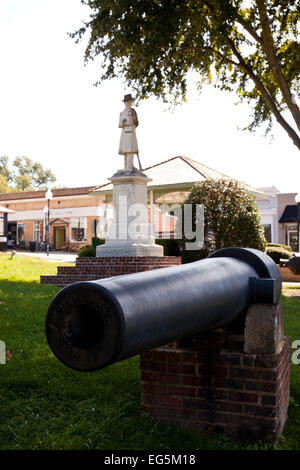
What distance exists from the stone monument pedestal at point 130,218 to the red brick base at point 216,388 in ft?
28.8

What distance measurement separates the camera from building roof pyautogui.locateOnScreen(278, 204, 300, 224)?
33.1m

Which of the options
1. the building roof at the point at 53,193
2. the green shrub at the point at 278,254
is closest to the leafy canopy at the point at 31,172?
the building roof at the point at 53,193

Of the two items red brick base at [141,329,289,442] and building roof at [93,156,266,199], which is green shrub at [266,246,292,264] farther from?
red brick base at [141,329,289,442]

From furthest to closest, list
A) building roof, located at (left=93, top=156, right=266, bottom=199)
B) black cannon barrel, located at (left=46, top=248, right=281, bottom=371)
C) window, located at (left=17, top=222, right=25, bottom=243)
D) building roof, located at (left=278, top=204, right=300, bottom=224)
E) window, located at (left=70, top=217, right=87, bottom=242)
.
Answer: window, located at (left=17, top=222, right=25, bottom=243)
window, located at (left=70, top=217, right=87, bottom=242)
building roof, located at (left=278, top=204, right=300, bottom=224)
building roof, located at (left=93, top=156, right=266, bottom=199)
black cannon barrel, located at (left=46, top=248, right=281, bottom=371)

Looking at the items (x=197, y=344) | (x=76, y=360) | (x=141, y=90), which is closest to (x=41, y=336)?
(x=197, y=344)

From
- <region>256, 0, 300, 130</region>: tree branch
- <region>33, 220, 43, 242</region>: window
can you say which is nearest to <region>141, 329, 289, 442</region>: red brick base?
<region>256, 0, 300, 130</region>: tree branch

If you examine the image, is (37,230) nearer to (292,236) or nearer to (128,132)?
(292,236)

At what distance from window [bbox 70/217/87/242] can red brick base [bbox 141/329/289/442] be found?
36561mm

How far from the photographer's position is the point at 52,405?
349 centimetres

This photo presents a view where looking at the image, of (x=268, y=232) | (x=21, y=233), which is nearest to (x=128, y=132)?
(x=268, y=232)

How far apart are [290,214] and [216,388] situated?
32343 mm

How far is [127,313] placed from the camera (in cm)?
174
